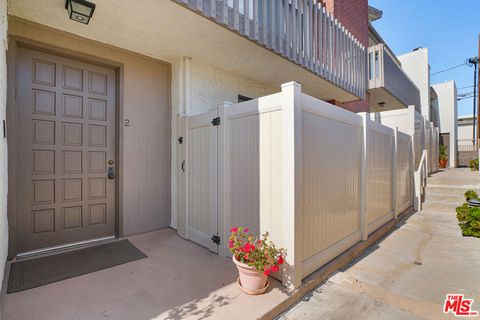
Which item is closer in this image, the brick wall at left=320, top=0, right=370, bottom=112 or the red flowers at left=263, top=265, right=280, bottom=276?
A: the red flowers at left=263, top=265, right=280, bottom=276

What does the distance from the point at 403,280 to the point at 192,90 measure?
149 inches

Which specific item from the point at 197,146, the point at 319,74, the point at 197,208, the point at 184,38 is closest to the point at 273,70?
the point at 319,74

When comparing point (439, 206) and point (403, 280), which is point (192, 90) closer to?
point (403, 280)

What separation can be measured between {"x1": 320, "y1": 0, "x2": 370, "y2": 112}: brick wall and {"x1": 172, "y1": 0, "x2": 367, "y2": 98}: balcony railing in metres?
0.85

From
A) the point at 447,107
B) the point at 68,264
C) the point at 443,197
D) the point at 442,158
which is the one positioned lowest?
the point at 68,264

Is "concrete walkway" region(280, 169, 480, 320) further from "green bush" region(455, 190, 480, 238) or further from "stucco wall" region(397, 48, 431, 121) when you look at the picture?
"stucco wall" region(397, 48, 431, 121)

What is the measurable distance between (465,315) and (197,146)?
3342mm

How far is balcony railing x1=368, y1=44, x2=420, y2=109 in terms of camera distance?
6.27 m

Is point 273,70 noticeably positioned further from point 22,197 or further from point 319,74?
point 22,197

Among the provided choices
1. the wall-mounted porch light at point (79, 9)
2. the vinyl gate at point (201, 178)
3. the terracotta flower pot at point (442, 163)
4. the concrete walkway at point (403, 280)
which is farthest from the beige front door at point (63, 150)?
the terracotta flower pot at point (442, 163)

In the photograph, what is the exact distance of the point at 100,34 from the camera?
3133 millimetres

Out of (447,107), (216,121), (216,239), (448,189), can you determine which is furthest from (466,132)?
(216,239)

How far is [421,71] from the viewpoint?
12.7m

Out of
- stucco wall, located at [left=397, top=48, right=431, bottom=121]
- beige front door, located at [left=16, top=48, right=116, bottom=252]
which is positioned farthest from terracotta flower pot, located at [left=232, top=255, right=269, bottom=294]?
stucco wall, located at [left=397, top=48, right=431, bottom=121]
